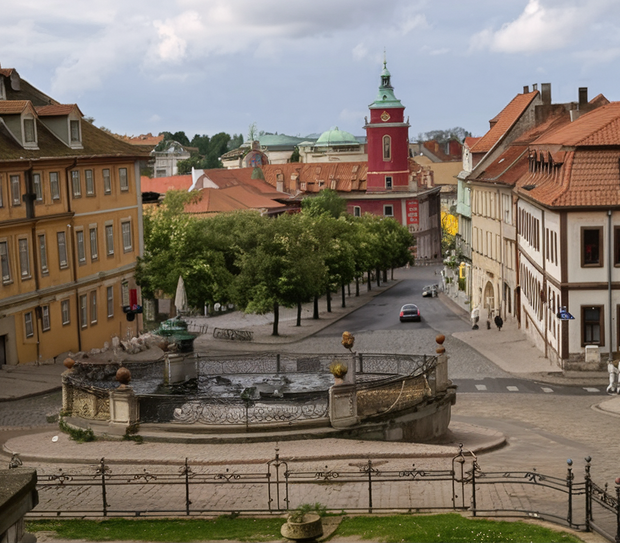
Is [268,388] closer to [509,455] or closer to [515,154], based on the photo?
[509,455]

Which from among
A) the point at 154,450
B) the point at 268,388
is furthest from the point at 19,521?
the point at 268,388

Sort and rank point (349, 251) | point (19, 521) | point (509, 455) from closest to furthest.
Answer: point (19, 521) → point (509, 455) → point (349, 251)

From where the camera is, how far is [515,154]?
2611 inches

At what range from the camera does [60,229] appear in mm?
45531

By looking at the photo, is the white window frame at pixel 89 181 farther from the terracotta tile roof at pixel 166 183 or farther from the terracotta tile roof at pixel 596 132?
the terracotta tile roof at pixel 166 183

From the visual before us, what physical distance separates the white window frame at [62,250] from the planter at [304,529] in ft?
105

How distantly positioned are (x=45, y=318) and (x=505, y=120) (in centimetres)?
3995

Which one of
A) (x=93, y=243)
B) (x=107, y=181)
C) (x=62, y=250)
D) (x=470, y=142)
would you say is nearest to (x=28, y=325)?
(x=62, y=250)

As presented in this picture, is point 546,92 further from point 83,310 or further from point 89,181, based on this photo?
point 83,310

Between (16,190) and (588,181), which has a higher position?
(16,190)

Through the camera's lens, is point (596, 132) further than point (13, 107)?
No

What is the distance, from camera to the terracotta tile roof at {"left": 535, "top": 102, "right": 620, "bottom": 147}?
41753 mm

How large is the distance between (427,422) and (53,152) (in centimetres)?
2553

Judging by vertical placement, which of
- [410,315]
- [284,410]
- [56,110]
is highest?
[56,110]
